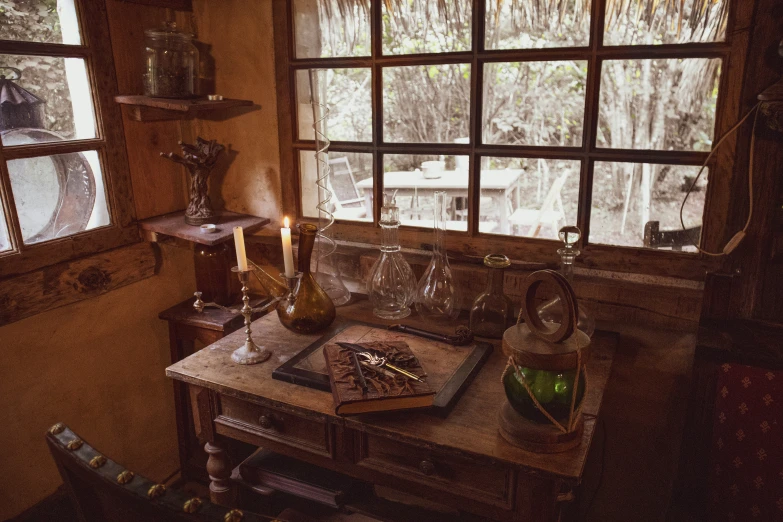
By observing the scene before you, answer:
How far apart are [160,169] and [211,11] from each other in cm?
58

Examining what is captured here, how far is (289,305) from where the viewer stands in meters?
1.65

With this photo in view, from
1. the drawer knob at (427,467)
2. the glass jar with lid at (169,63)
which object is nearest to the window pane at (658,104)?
the drawer knob at (427,467)

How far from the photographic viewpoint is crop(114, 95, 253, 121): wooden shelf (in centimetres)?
184

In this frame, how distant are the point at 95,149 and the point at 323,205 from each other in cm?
76

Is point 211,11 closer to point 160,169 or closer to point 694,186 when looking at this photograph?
point 160,169

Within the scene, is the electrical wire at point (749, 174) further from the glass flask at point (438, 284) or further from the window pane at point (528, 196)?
the glass flask at point (438, 284)

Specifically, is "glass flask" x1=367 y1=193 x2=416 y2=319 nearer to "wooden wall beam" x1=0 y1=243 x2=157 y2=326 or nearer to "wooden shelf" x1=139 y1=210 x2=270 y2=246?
"wooden shelf" x1=139 y1=210 x2=270 y2=246

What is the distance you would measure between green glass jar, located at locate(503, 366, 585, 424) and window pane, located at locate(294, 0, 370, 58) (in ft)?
4.01

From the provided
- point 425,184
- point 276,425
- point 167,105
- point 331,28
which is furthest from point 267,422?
point 331,28

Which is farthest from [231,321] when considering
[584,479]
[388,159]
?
[584,479]

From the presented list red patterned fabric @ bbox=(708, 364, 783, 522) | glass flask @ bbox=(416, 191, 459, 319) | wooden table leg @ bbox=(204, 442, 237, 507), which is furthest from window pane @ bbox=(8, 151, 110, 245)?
red patterned fabric @ bbox=(708, 364, 783, 522)

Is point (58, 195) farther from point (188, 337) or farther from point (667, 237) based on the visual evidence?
point (667, 237)

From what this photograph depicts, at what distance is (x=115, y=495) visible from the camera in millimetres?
824

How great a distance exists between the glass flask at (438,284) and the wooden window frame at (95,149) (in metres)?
1.06
